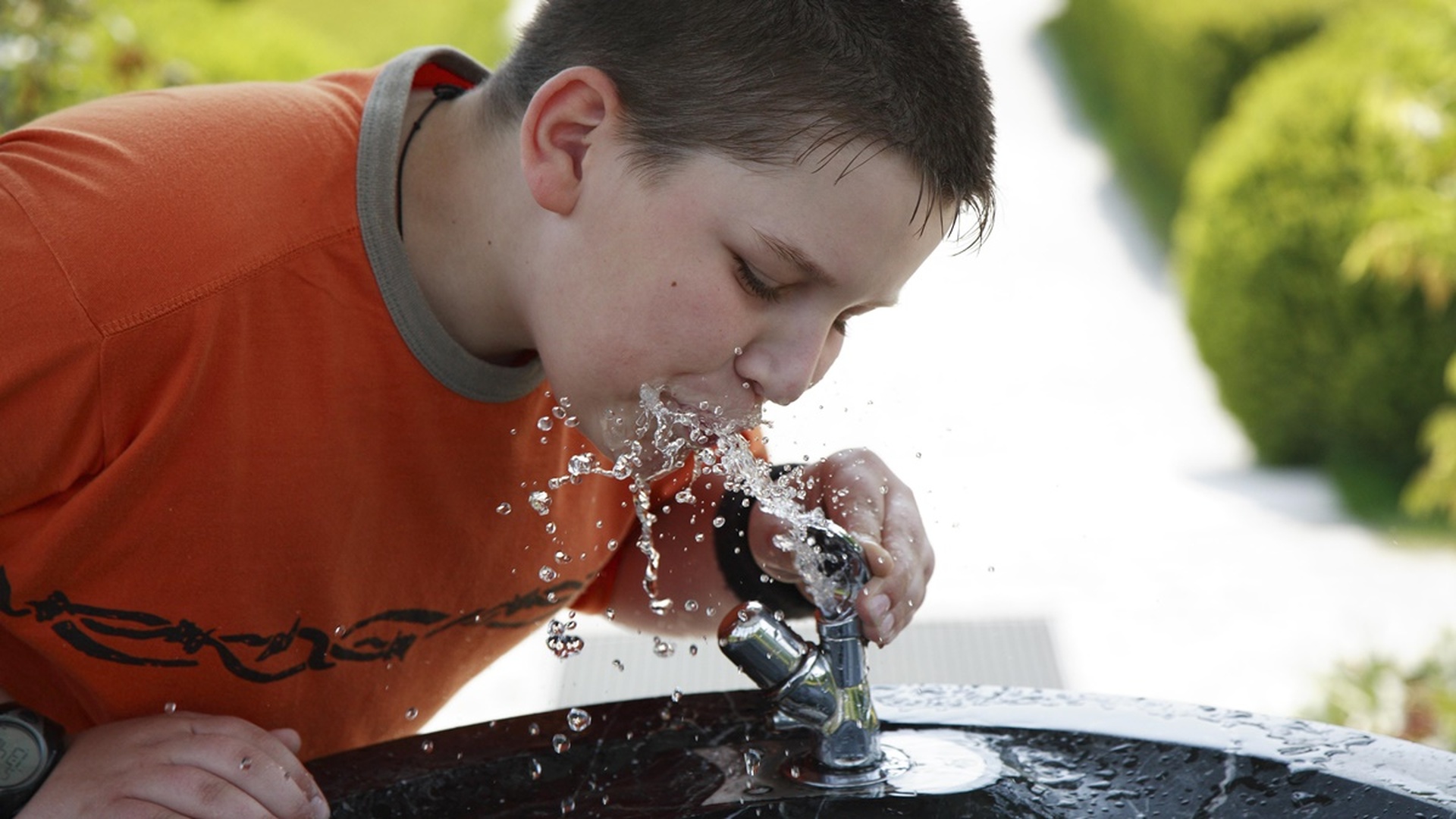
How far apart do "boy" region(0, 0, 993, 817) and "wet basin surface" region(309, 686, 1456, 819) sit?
8 cm

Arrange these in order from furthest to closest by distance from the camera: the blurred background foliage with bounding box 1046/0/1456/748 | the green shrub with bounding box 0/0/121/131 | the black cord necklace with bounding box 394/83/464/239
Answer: the blurred background foliage with bounding box 1046/0/1456/748, the green shrub with bounding box 0/0/121/131, the black cord necklace with bounding box 394/83/464/239

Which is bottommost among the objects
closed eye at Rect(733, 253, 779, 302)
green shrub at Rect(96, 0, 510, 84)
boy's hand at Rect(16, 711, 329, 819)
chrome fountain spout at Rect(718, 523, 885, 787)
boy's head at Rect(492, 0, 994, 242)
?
boy's hand at Rect(16, 711, 329, 819)

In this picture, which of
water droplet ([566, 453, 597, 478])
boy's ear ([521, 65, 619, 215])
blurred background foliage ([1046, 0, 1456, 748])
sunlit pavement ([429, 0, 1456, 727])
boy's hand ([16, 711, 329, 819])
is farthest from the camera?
blurred background foliage ([1046, 0, 1456, 748])

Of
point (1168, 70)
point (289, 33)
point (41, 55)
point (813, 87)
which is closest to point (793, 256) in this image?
point (813, 87)

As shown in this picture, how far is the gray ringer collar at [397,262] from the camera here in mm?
1074

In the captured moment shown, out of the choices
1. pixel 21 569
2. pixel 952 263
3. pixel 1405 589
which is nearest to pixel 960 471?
pixel 1405 589

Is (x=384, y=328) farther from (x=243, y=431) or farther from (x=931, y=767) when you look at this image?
(x=931, y=767)

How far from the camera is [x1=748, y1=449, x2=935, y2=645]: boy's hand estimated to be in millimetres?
1019

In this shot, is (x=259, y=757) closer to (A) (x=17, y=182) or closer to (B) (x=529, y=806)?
(B) (x=529, y=806)

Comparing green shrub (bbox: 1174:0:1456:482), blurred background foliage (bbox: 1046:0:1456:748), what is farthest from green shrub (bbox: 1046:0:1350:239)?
green shrub (bbox: 1174:0:1456:482)

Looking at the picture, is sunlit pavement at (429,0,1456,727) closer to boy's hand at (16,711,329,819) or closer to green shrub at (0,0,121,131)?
boy's hand at (16,711,329,819)

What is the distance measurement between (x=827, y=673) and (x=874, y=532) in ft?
0.48

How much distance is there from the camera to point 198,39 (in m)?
4.59

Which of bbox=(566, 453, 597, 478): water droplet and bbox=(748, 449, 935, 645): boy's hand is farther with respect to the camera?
bbox=(566, 453, 597, 478): water droplet
